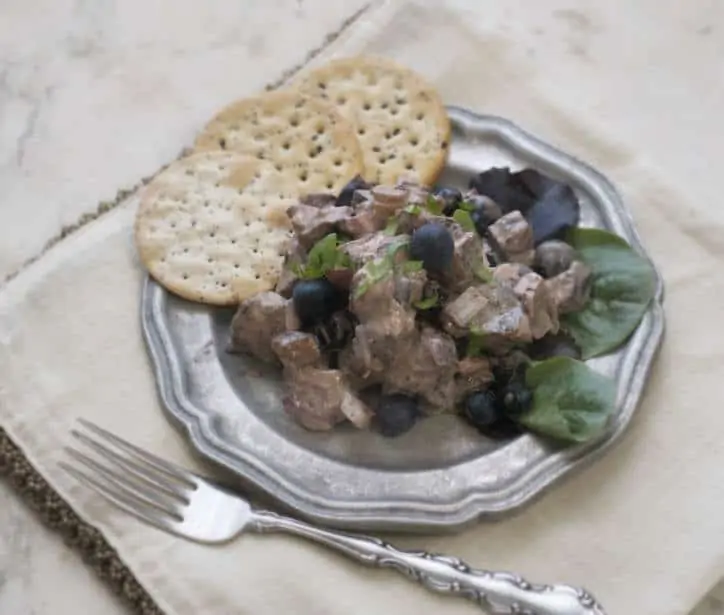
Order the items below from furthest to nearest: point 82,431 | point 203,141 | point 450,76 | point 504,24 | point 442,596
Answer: point 504,24 → point 450,76 → point 203,141 → point 82,431 → point 442,596

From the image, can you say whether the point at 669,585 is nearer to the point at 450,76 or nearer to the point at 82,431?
the point at 82,431

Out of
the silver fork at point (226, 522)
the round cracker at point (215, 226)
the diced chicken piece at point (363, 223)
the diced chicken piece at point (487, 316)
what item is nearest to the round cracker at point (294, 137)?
the round cracker at point (215, 226)

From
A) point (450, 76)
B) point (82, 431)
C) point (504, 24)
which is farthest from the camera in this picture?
point (504, 24)

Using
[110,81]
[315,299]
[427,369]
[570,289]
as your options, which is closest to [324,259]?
[315,299]

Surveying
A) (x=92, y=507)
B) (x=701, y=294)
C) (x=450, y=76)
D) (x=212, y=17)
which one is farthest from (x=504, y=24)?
(x=92, y=507)

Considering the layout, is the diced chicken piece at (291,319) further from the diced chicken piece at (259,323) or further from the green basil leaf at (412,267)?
the green basil leaf at (412,267)

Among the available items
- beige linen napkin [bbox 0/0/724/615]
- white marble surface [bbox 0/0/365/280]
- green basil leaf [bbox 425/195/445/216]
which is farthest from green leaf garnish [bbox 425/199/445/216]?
white marble surface [bbox 0/0/365/280]
